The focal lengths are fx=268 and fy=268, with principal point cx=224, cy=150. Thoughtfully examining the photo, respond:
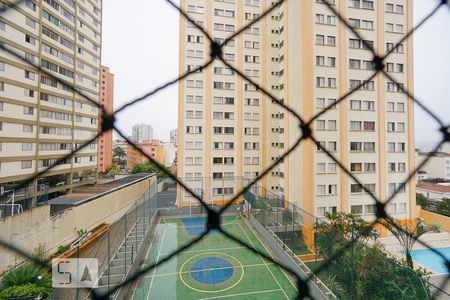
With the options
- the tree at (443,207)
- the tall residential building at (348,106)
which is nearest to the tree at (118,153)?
the tall residential building at (348,106)

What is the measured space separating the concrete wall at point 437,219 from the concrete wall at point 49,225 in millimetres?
7981

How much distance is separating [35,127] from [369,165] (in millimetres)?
7924

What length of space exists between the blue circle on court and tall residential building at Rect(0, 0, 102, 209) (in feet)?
9.14

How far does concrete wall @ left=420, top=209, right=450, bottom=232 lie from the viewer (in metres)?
6.44

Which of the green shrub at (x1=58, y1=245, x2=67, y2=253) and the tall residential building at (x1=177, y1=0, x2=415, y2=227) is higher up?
the tall residential building at (x1=177, y1=0, x2=415, y2=227)

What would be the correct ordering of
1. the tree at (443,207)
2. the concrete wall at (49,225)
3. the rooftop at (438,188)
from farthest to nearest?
the rooftop at (438,188) < the tree at (443,207) < the concrete wall at (49,225)

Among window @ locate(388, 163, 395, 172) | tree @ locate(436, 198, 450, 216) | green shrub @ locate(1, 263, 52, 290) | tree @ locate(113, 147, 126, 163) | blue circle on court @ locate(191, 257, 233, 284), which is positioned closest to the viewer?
green shrub @ locate(1, 263, 52, 290)

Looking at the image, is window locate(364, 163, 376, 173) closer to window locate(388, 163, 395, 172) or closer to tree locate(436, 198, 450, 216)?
window locate(388, 163, 395, 172)

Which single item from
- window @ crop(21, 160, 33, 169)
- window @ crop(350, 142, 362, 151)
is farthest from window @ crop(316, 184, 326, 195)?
window @ crop(21, 160, 33, 169)

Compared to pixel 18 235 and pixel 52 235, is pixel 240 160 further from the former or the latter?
pixel 18 235

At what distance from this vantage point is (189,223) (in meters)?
6.80

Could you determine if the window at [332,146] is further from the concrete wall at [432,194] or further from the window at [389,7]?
the concrete wall at [432,194]

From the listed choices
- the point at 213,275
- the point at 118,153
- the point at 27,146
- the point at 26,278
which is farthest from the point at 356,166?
the point at 118,153

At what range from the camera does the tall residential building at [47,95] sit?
→ 5.39 m
